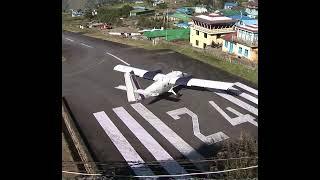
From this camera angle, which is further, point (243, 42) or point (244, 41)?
point (244, 41)

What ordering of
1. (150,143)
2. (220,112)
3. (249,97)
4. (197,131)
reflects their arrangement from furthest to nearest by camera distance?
(249,97) → (220,112) → (197,131) → (150,143)

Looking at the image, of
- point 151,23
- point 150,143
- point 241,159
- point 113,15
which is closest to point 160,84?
point 150,143

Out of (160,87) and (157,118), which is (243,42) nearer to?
(160,87)

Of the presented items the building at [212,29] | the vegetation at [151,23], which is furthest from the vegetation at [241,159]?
the vegetation at [151,23]

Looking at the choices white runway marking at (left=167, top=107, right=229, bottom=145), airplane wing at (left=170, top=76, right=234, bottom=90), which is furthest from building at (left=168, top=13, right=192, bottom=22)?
white runway marking at (left=167, top=107, right=229, bottom=145)

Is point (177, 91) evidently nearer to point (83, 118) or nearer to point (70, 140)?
point (83, 118)

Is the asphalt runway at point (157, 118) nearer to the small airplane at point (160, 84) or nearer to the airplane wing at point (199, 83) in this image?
the small airplane at point (160, 84)

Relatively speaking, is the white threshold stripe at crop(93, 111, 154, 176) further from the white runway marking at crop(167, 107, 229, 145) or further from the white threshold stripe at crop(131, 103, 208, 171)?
the white runway marking at crop(167, 107, 229, 145)
